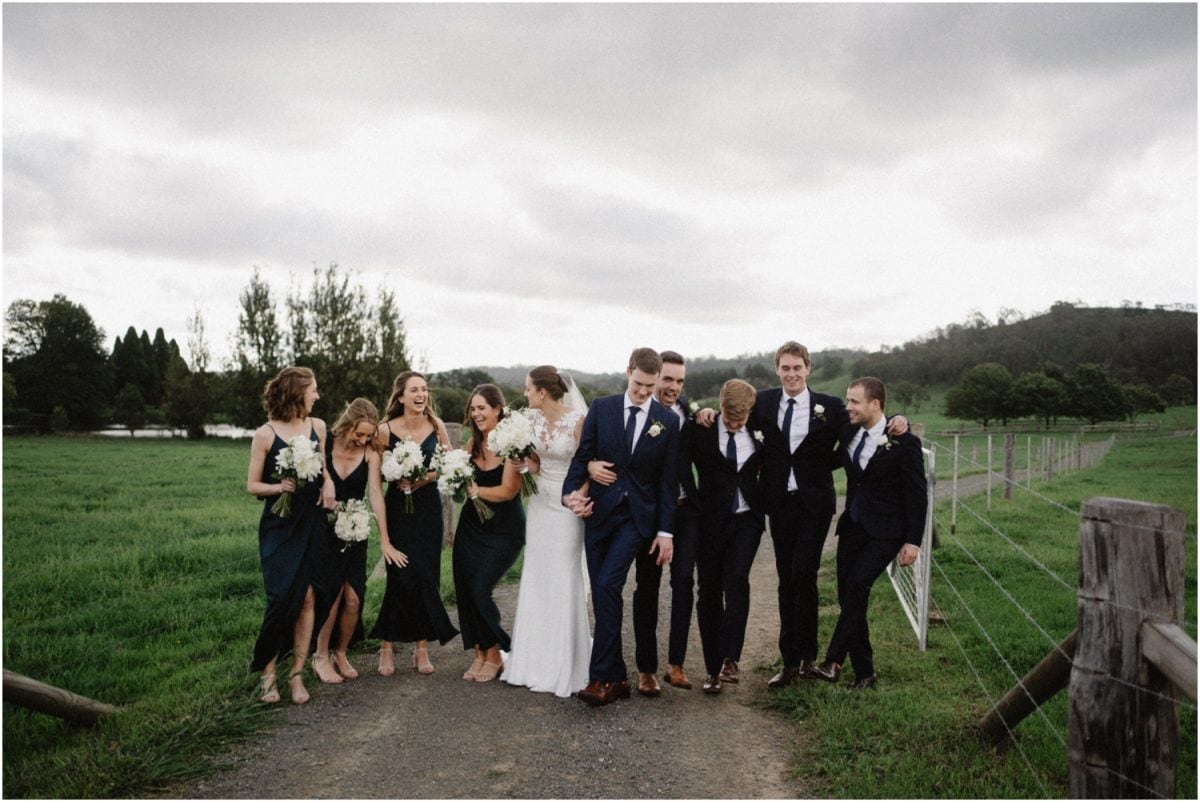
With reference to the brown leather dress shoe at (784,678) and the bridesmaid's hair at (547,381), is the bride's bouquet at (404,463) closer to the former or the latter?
the bridesmaid's hair at (547,381)

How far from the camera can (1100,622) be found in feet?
10.0

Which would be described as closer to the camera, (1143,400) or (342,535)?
(342,535)

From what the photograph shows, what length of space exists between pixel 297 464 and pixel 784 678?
3.65 meters

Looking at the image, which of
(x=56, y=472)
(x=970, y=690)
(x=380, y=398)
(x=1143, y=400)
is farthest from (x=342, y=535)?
(x=1143, y=400)

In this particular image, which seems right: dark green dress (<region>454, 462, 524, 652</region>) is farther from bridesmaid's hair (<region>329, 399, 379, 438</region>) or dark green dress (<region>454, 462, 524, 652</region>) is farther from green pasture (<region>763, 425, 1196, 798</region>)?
green pasture (<region>763, 425, 1196, 798</region>)

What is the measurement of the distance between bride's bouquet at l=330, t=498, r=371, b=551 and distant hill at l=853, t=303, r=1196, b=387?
7876 centimetres

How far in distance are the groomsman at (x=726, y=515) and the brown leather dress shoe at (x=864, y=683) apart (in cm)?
80

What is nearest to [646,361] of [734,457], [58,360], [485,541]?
[734,457]

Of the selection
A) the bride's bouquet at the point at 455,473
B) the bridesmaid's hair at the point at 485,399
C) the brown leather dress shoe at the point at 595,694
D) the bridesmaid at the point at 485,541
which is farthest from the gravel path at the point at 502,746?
the bridesmaid's hair at the point at 485,399

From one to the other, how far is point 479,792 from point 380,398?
4157 centimetres

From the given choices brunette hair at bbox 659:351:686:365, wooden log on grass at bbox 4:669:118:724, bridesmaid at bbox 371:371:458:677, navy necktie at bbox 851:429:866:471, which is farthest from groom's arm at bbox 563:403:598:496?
wooden log on grass at bbox 4:669:118:724

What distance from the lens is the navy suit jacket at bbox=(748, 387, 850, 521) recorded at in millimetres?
5598

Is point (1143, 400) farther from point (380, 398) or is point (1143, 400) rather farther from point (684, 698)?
point (684, 698)

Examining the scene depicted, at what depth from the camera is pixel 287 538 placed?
17.9 ft
